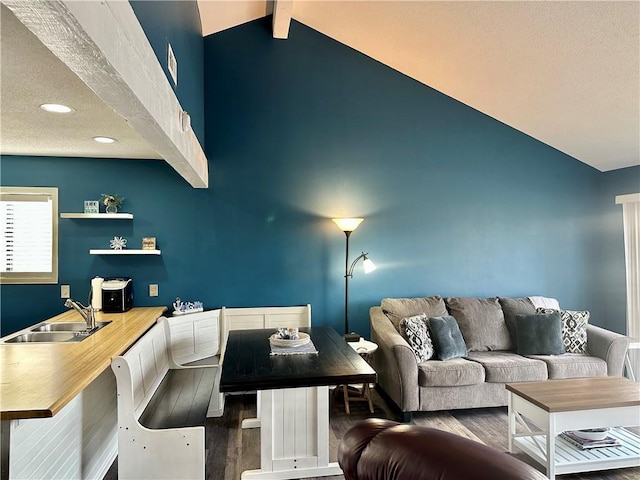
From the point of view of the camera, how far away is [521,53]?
3271 millimetres

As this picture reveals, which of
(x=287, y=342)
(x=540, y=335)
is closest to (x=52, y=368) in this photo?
(x=287, y=342)

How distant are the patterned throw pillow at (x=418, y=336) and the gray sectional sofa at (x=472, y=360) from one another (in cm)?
4

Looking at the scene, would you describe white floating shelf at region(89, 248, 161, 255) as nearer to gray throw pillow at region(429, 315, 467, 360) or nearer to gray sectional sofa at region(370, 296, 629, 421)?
gray sectional sofa at region(370, 296, 629, 421)

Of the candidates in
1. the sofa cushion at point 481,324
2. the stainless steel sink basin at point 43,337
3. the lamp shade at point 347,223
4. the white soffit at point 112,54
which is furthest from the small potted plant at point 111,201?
the sofa cushion at point 481,324

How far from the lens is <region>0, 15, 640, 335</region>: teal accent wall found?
12.1 ft

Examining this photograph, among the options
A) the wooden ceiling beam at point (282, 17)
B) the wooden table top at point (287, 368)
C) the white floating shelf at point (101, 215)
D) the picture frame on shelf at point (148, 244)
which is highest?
the wooden ceiling beam at point (282, 17)

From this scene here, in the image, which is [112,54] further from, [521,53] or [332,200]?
[521,53]

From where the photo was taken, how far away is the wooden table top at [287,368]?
2092 millimetres

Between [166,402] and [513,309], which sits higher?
[513,309]

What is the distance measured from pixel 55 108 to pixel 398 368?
3.03m

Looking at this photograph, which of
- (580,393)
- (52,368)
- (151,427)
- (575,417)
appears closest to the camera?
(52,368)

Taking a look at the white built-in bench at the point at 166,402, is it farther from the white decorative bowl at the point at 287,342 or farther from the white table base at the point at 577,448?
the white table base at the point at 577,448

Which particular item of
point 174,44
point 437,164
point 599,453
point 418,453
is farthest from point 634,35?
point 418,453

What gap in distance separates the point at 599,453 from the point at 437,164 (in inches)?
115
